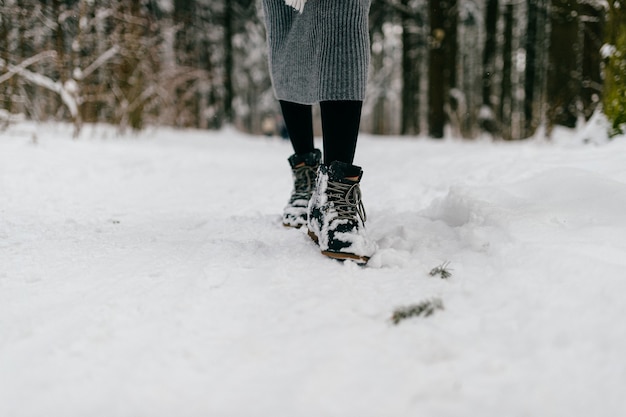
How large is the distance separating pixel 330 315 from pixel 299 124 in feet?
3.93

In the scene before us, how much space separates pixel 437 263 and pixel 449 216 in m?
0.56

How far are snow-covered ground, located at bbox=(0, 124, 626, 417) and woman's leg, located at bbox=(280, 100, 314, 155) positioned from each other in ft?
1.33

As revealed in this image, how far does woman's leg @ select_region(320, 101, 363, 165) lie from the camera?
5.00 feet

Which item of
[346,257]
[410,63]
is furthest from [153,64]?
[410,63]

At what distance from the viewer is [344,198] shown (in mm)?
1498

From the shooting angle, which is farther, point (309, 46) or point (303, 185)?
point (303, 185)

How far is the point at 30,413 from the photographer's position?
2.28 feet

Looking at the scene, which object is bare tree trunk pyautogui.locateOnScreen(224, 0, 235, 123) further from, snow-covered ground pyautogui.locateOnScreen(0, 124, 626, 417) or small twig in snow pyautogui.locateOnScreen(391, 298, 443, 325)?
small twig in snow pyautogui.locateOnScreen(391, 298, 443, 325)

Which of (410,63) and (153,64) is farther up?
(410,63)

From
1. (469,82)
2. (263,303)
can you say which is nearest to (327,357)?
(263,303)

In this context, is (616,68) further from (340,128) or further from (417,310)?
(417,310)

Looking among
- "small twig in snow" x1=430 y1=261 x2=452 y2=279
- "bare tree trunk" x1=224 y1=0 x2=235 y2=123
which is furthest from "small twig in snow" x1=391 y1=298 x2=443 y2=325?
"bare tree trunk" x1=224 y1=0 x2=235 y2=123

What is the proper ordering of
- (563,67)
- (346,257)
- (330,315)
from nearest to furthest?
1. (330,315)
2. (346,257)
3. (563,67)

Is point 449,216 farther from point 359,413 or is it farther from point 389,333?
point 359,413
